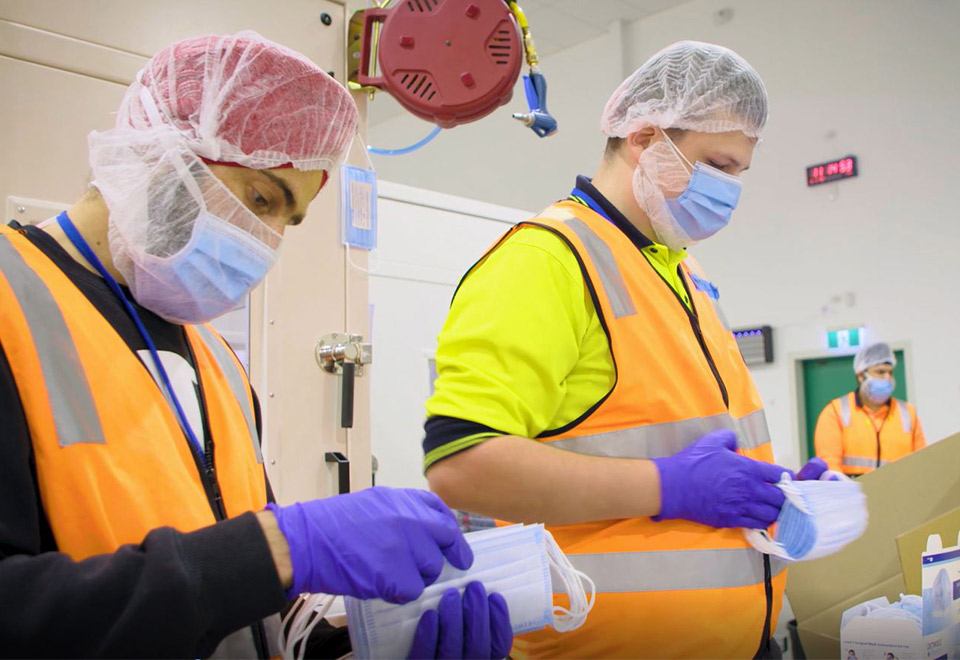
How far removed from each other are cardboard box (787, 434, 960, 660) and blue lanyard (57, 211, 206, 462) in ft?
4.02

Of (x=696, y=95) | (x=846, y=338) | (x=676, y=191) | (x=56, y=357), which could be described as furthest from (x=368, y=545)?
(x=846, y=338)

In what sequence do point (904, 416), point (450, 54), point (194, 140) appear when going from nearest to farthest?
point (194, 140)
point (450, 54)
point (904, 416)

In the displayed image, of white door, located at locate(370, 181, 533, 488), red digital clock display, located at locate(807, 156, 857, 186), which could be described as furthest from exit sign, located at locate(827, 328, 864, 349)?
white door, located at locate(370, 181, 533, 488)

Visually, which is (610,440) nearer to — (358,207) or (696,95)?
(696,95)

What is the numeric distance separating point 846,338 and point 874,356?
27.0 inches

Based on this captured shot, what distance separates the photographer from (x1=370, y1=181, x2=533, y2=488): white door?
2.86 meters

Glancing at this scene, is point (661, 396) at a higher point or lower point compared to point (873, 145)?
lower

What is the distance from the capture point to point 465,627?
34.6 inches

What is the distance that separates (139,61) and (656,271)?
4.41 ft

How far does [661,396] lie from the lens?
1210 millimetres

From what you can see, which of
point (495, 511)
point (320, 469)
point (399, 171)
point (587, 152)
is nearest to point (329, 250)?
point (320, 469)

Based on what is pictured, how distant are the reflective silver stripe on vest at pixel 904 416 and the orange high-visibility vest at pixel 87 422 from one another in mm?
5158

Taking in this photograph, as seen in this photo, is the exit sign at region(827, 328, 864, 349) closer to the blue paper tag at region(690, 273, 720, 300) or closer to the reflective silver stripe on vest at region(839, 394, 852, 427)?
the reflective silver stripe on vest at region(839, 394, 852, 427)

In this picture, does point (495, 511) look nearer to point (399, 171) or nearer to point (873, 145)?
point (873, 145)
